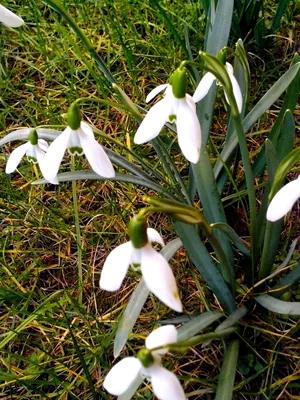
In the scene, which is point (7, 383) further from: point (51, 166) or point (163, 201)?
point (163, 201)

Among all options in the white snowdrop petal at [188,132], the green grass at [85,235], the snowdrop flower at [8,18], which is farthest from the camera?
the green grass at [85,235]

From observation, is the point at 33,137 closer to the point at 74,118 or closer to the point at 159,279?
the point at 74,118

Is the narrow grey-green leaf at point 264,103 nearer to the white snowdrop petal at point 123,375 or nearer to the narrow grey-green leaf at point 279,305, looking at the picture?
the narrow grey-green leaf at point 279,305

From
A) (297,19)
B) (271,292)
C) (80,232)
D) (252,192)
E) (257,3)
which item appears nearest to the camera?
(252,192)

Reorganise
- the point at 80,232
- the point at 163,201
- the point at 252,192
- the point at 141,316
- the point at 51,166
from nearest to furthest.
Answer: the point at 163,201 → the point at 51,166 → the point at 252,192 → the point at 141,316 → the point at 80,232

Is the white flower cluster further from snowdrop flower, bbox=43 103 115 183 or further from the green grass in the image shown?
the green grass

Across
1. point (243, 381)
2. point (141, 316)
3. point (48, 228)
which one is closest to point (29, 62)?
point (48, 228)

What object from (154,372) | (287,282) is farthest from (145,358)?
(287,282)

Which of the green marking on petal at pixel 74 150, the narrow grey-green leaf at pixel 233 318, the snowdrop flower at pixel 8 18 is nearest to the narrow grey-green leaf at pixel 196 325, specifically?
the narrow grey-green leaf at pixel 233 318
